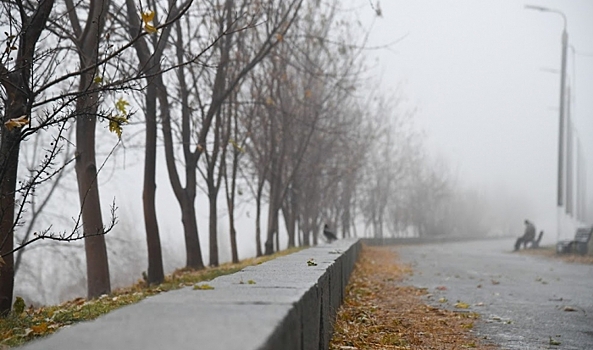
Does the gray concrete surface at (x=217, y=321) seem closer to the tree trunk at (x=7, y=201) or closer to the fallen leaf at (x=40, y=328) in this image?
the fallen leaf at (x=40, y=328)

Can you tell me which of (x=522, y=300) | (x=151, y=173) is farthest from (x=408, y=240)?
(x=522, y=300)

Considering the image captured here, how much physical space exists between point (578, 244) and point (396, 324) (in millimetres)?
22890

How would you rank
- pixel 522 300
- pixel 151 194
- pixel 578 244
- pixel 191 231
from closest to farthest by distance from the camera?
pixel 522 300 → pixel 151 194 → pixel 191 231 → pixel 578 244

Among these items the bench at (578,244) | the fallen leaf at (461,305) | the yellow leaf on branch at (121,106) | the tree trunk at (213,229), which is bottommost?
the bench at (578,244)

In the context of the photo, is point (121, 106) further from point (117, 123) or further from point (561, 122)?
point (561, 122)

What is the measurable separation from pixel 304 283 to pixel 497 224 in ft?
411

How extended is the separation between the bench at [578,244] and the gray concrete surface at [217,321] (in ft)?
84.3

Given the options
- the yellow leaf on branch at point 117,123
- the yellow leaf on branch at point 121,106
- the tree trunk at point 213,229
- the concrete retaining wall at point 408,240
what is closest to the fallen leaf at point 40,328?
the yellow leaf on branch at point 117,123

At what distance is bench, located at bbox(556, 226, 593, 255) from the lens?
29.4m

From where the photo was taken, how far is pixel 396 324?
8.74 metres

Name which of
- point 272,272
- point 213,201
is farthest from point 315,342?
point 213,201

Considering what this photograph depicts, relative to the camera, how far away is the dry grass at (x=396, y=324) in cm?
737

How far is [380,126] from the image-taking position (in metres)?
47.6

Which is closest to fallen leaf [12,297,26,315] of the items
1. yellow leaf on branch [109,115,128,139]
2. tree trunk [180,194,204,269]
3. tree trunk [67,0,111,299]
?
tree trunk [67,0,111,299]
